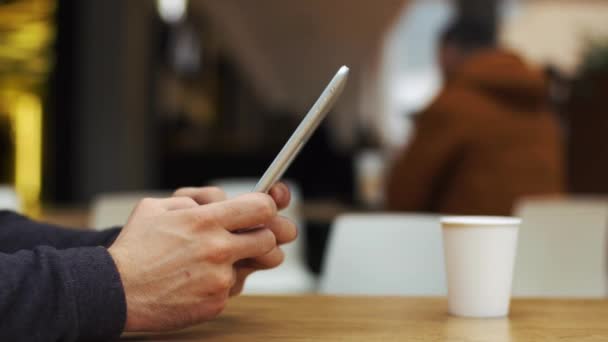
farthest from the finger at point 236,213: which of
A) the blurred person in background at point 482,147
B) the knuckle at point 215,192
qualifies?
the blurred person in background at point 482,147

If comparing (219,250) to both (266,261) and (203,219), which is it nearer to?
(203,219)

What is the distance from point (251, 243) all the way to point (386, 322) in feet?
0.71

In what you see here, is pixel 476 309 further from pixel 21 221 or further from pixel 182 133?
pixel 182 133

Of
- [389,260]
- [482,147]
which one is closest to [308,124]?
[389,260]

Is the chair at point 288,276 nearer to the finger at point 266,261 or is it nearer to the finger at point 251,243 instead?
the finger at point 266,261

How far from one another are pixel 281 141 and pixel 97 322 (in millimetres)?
9499

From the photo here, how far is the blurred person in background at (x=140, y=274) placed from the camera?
864mm

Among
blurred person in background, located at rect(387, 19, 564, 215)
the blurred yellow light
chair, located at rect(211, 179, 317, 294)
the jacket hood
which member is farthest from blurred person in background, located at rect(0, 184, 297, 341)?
the blurred yellow light

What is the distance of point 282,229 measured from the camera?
1.10m

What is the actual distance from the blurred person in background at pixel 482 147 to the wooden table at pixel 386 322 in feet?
6.09

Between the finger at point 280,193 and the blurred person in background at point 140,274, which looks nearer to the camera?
the blurred person in background at point 140,274

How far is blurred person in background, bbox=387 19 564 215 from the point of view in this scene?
3.16 m

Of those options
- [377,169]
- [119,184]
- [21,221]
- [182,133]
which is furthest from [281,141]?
[21,221]

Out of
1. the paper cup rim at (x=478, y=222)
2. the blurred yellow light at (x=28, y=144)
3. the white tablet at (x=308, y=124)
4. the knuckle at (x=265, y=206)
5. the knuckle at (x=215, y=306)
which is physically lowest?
the blurred yellow light at (x=28, y=144)
